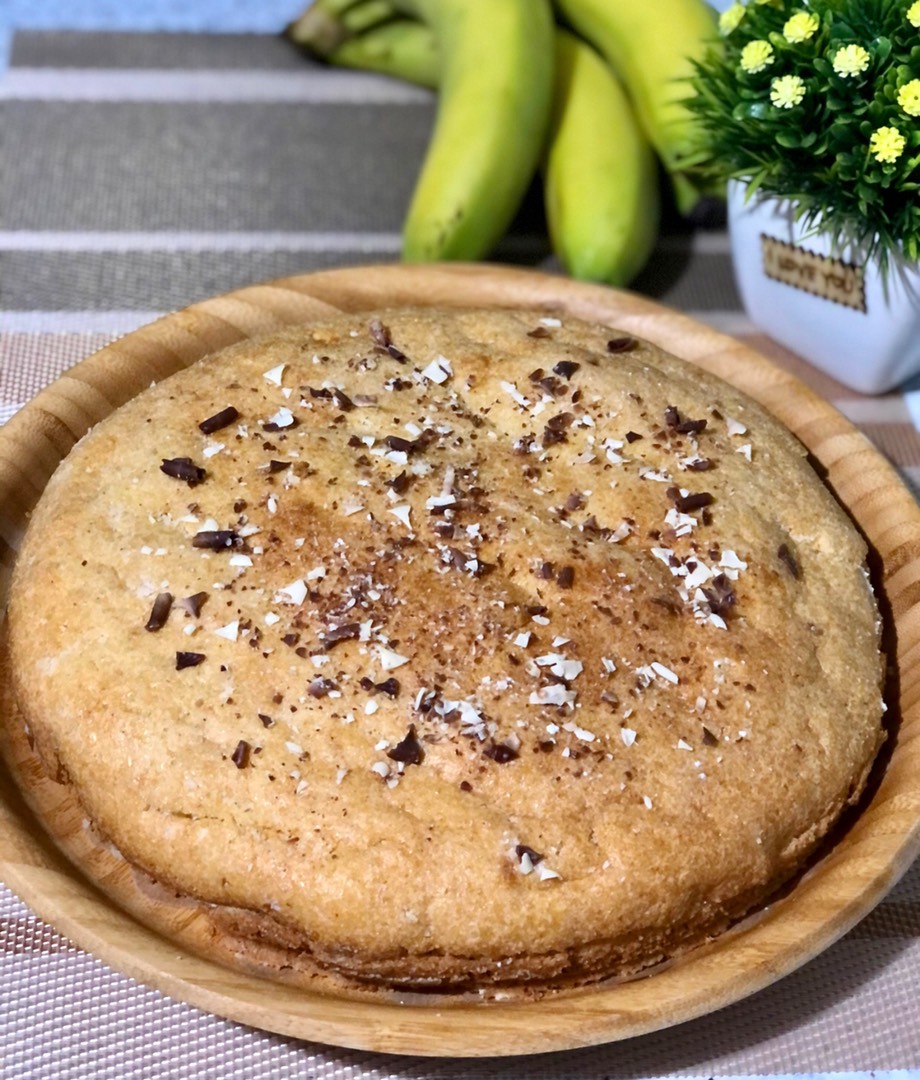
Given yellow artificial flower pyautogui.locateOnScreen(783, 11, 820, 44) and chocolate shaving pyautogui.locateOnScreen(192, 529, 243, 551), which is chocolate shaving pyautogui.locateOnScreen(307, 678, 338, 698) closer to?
chocolate shaving pyautogui.locateOnScreen(192, 529, 243, 551)

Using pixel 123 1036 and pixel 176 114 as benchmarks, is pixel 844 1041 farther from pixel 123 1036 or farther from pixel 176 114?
pixel 176 114

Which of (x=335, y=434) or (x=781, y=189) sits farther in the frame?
(x=781, y=189)

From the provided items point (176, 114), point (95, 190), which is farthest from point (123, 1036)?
point (176, 114)

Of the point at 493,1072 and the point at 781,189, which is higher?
the point at 781,189

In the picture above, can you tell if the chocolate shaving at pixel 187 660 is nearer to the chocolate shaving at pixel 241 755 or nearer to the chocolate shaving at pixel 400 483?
the chocolate shaving at pixel 241 755

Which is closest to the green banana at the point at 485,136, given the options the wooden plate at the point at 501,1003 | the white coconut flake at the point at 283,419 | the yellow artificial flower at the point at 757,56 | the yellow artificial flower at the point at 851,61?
the wooden plate at the point at 501,1003

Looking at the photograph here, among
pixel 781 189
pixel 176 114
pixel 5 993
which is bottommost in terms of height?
pixel 5 993

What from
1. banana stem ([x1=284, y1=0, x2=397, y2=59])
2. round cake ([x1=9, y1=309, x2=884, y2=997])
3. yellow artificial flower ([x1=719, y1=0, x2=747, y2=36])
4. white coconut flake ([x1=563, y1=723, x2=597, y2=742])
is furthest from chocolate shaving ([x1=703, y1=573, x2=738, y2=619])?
banana stem ([x1=284, y1=0, x2=397, y2=59])

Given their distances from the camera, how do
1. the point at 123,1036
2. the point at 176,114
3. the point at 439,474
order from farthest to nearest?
the point at 176,114
the point at 439,474
the point at 123,1036
